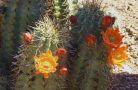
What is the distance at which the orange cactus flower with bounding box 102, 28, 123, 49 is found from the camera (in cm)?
345

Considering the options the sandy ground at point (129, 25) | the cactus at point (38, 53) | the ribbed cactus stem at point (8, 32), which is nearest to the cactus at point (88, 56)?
the cactus at point (38, 53)

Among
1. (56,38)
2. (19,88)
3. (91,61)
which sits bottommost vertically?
(19,88)

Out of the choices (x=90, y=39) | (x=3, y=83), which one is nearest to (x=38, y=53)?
(x=90, y=39)

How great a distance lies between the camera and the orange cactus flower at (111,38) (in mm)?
3447

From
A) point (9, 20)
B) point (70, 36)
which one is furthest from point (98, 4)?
Result: point (9, 20)

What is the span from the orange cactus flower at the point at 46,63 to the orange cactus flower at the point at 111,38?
46cm

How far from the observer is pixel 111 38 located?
352cm

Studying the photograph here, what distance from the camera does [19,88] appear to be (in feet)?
12.0

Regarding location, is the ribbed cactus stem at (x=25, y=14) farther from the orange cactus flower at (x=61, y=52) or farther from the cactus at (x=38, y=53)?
the orange cactus flower at (x=61, y=52)

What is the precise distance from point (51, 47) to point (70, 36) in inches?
16.6

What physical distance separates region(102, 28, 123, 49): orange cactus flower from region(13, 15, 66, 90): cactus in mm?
379

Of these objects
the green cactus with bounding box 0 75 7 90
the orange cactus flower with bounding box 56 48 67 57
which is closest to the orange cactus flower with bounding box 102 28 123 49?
the orange cactus flower with bounding box 56 48 67 57

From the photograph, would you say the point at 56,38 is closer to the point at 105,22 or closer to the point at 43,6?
the point at 105,22

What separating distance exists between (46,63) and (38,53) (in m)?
0.14
